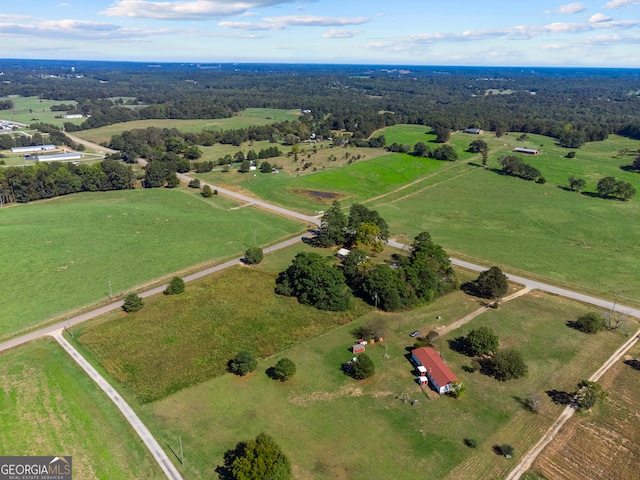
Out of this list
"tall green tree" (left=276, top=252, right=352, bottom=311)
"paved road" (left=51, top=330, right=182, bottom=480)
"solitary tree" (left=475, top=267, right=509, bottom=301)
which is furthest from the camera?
"solitary tree" (left=475, top=267, right=509, bottom=301)

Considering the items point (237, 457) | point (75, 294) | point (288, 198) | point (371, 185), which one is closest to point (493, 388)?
point (237, 457)

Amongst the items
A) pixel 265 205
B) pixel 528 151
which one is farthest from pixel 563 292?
pixel 528 151

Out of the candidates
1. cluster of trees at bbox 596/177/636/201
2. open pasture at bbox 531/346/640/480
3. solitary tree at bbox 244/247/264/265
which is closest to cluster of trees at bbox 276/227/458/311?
solitary tree at bbox 244/247/264/265

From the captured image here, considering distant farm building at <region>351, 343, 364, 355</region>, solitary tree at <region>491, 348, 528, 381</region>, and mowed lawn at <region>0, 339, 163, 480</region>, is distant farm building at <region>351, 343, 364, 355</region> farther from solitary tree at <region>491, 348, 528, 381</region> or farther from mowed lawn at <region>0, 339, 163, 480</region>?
mowed lawn at <region>0, 339, 163, 480</region>

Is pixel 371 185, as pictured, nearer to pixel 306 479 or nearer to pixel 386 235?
pixel 386 235

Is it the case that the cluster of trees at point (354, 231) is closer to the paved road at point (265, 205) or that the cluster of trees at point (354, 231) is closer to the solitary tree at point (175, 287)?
the paved road at point (265, 205)
